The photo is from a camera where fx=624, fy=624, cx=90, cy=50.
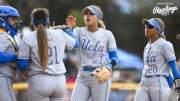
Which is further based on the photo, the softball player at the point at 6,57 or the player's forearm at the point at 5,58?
the softball player at the point at 6,57

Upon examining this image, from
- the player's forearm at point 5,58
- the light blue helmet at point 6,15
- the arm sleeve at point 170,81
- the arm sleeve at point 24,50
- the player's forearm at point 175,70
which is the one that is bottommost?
the arm sleeve at point 170,81

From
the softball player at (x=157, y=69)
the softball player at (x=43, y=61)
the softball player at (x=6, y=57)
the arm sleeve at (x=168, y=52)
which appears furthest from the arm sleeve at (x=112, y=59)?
the softball player at (x=6, y=57)

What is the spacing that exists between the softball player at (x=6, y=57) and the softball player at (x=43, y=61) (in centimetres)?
18

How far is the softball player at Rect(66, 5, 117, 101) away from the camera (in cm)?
985

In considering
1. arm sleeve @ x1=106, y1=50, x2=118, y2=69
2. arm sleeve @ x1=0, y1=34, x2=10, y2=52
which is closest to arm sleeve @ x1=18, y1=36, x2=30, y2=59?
arm sleeve @ x1=0, y1=34, x2=10, y2=52

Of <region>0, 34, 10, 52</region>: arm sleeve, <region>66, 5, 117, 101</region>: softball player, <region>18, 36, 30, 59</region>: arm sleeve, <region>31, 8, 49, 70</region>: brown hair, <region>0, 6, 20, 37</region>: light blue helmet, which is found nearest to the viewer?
<region>31, 8, 49, 70</region>: brown hair

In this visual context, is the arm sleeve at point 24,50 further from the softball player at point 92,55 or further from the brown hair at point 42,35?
the softball player at point 92,55

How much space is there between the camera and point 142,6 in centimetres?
1708

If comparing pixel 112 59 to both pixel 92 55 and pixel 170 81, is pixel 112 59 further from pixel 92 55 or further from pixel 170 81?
pixel 170 81

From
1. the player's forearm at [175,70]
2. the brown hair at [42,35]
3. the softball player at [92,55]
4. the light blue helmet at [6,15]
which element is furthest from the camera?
the softball player at [92,55]

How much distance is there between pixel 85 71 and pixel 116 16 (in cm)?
1080

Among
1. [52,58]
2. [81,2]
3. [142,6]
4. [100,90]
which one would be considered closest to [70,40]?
[52,58]

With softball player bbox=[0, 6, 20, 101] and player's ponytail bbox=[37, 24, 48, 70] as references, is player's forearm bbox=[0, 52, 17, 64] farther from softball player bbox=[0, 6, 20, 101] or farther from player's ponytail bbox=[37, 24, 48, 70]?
player's ponytail bbox=[37, 24, 48, 70]

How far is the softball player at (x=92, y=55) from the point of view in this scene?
9.85 meters
